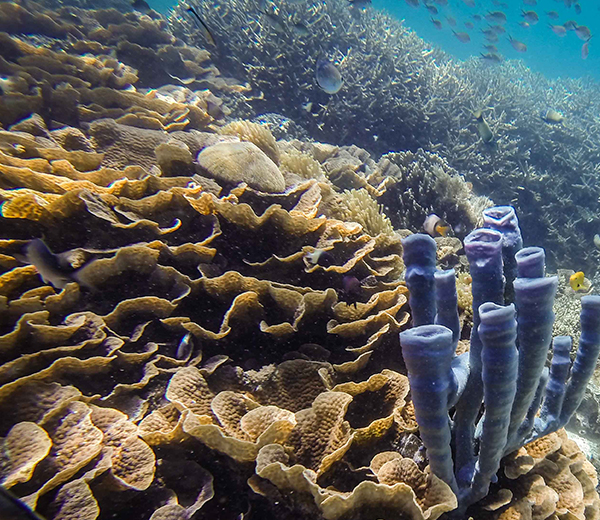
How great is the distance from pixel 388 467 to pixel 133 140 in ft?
11.0

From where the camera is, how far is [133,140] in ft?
11.1

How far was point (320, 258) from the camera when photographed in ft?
7.88

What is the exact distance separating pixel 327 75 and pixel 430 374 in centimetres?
506

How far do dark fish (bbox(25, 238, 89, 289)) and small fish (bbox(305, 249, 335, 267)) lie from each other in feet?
4.49

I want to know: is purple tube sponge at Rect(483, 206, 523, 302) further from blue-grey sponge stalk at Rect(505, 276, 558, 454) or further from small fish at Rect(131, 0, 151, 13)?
small fish at Rect(131, 0, 151, 13)

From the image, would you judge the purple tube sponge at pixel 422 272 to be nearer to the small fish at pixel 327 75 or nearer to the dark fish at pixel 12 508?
the dark fish at pixel 12 508

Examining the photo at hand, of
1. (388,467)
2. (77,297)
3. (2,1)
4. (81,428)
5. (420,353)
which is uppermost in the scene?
(2,1)

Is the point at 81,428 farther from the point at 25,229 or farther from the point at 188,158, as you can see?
the point at 188,158

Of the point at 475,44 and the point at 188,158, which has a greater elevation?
the point at 475,44

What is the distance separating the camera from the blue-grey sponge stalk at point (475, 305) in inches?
51.3

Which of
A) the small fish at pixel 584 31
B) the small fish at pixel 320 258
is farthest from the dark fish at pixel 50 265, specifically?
the small fish at pixel 584 31

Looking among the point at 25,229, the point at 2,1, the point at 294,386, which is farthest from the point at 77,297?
the point at 2,1

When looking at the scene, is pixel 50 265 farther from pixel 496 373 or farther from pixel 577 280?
pixel 577 280

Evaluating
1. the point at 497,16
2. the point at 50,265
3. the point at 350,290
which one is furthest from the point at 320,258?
the point at 497,16
